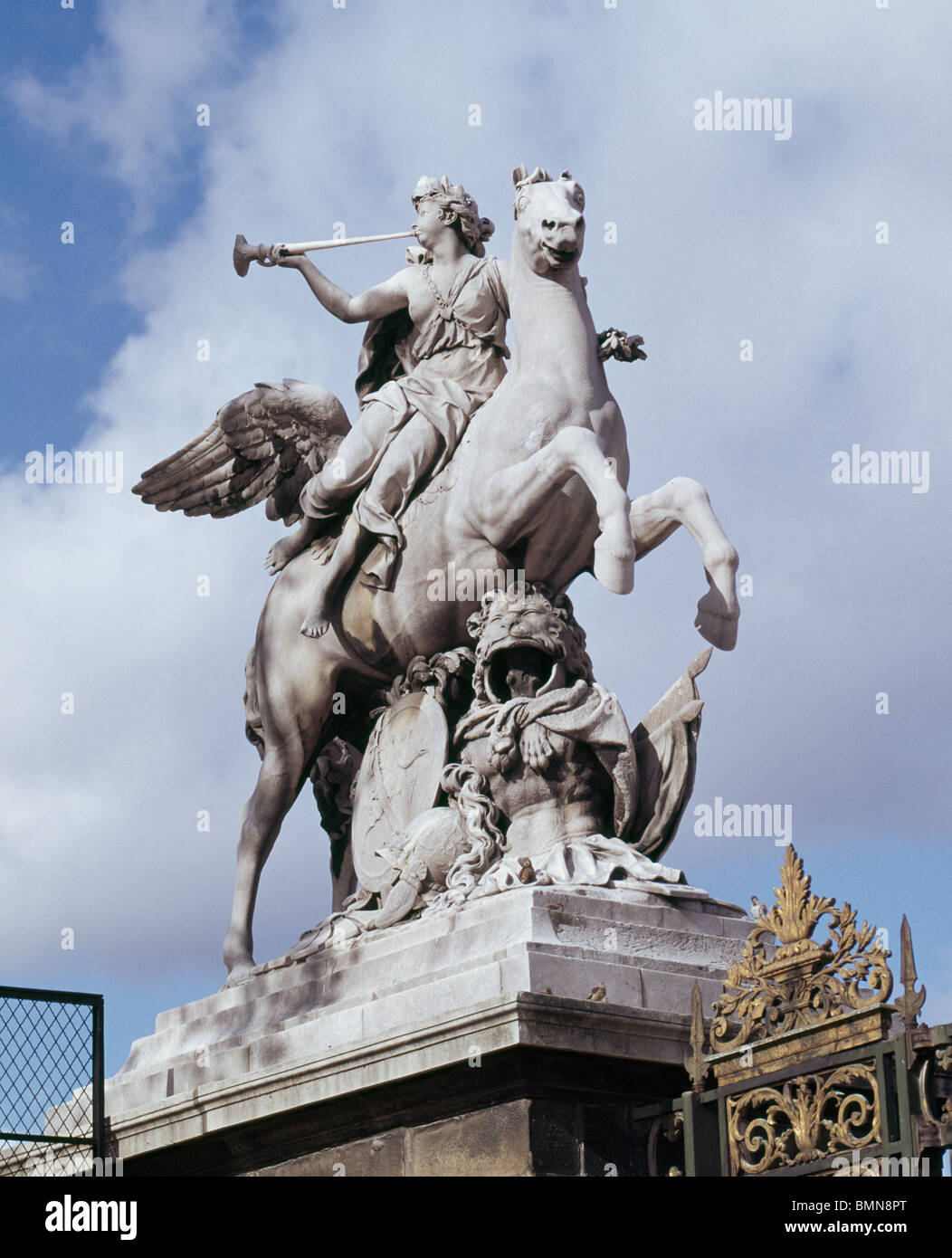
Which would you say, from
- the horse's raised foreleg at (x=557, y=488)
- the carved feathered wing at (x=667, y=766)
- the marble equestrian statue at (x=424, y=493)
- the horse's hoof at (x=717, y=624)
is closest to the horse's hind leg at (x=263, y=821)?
the marble equestrian statue at (x=424, y=493)

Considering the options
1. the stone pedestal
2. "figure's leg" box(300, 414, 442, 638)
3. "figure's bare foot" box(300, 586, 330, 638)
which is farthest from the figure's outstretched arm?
the stone pedestal

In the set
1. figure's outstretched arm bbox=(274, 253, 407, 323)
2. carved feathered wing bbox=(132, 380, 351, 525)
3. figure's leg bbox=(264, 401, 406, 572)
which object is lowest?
figure's leg bbox=(264, 401, 406, 572)

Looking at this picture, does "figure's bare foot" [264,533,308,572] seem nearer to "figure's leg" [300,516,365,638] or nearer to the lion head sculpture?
"figure's leg" [300,516,365,638]

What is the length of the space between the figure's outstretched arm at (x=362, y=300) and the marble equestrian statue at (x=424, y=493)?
12mm

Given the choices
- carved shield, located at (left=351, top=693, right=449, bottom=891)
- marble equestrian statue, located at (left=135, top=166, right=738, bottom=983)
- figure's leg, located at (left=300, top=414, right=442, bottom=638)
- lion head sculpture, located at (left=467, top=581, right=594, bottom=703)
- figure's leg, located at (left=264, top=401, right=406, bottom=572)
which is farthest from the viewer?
figure's leg, located at (left=264, top=401, right=406, bottom=572)

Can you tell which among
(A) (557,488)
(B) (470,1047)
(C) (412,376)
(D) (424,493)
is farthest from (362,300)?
(B) (470,1047)

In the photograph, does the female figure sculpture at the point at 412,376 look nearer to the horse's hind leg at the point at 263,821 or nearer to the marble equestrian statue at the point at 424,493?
the marble equestrian statue at the point at 424,493

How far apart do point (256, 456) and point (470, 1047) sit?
17.4ft

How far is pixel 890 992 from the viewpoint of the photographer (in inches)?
364

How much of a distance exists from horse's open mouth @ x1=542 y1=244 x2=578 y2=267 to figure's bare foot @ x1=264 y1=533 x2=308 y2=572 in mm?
Answer: 2479

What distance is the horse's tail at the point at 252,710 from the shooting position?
14562mm

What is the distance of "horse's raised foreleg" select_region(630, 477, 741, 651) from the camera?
12.5 meters
